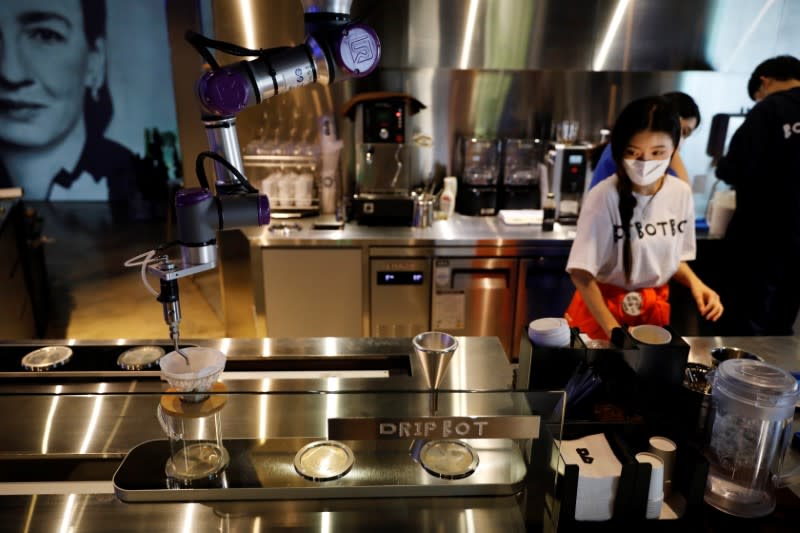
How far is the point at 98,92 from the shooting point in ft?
24.6

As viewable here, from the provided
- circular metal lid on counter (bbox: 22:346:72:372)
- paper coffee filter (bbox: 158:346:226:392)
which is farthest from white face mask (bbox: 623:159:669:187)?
circular metal lid on counter (bbox: 22:346:72:372)

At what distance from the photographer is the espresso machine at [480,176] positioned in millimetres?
3891

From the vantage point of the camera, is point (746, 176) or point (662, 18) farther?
point (662, 18)

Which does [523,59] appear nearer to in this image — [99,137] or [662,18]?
[662,18]


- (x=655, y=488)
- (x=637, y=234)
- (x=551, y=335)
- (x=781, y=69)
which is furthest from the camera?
(x=781, y=69)

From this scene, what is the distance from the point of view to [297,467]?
1.24 metres

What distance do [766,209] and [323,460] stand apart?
320 centimetres

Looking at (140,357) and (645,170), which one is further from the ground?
(645,170)

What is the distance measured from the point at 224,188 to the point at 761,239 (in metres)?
3.29

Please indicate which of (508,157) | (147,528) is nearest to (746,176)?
(508,157)

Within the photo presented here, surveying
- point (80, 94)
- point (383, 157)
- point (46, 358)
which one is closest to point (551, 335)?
point (46, 358)

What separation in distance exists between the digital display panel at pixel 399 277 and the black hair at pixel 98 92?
5.76 meters

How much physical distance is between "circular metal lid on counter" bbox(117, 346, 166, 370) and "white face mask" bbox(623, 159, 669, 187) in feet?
5.30

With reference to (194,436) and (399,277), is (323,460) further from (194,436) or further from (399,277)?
(399,277)
